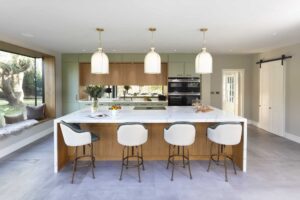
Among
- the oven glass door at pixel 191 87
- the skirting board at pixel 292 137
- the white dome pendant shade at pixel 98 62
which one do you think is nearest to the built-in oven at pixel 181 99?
the oven glass door at pixel 191 87

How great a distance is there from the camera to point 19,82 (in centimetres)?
579

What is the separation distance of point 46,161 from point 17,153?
96 centimetres

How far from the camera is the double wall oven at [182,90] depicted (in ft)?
24.6

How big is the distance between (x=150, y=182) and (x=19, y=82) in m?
4.34

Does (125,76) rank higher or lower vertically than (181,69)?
lower

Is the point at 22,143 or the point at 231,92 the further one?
the point at 231,92

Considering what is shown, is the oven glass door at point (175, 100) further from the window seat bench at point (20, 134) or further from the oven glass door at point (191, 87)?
the window seat bench at point (20, 134)

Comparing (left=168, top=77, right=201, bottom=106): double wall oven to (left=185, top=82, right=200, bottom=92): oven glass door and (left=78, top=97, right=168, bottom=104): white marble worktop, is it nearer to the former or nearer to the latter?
(left=185, top=82, right=200, bottom=92): oven glass door

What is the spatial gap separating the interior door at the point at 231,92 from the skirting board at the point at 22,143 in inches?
254

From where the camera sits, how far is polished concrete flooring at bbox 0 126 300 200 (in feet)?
10.1

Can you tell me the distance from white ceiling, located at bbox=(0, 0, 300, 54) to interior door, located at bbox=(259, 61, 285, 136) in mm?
1649

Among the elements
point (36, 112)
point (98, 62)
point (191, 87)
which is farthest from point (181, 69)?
point (36, 112)

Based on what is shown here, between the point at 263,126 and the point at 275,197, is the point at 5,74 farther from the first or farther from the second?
the point at 263,126

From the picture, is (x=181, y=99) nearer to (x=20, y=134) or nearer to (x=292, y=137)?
(x=292, y=137)
